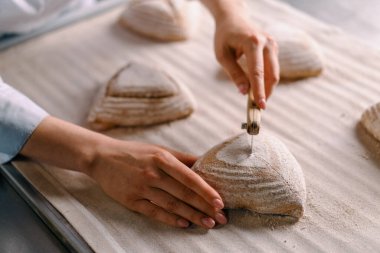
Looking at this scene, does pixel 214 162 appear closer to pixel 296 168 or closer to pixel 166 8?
pixel 296 168

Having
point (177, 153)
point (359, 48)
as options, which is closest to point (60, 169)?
point (177, 153)

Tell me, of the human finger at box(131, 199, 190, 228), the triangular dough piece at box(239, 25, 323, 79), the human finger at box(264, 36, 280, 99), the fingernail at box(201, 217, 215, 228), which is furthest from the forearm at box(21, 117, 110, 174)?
the triangular dough piece at box(239, 25, 323, 79)

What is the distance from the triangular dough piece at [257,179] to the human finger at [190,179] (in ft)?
0.14

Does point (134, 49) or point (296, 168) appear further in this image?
point (134, 49)

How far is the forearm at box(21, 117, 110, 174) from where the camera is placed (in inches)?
37.3

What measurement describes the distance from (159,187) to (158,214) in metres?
0.05

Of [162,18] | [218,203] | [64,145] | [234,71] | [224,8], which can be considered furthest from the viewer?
[162,18]

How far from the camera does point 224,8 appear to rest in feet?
3.88

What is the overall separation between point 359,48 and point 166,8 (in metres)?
0.55

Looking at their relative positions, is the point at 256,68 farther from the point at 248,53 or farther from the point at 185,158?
the point at 185,158

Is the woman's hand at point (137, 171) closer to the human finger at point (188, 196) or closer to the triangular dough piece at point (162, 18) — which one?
the human finger at point (188, 196)

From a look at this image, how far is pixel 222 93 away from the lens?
1217 millimetres

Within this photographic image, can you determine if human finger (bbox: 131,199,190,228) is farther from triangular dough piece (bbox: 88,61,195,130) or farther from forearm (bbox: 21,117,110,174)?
triangular dough piece (bbox: 88,61,195,130)

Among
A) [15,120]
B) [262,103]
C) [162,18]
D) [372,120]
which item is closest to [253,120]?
[262,103]
